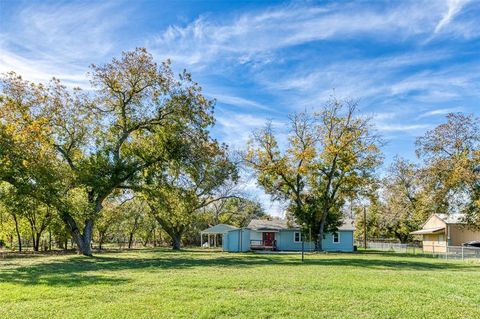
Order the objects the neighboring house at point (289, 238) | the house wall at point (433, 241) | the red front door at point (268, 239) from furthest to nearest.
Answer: the red front door at point (268, 239), the neighboring house at point (289, 238), the house wall at point (433, 241)

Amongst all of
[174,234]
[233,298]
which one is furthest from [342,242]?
[233,298]

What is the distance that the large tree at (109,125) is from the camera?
24.4 m

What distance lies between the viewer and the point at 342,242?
4316 cm

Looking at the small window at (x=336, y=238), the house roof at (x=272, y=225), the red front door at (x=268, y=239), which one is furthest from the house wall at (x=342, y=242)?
the red front door at (x=268, y=239)

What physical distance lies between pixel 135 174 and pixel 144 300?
1947 cm

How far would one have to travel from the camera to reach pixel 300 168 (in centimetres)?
3775

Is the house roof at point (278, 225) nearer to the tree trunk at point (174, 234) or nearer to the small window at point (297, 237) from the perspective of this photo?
the small window at point (297, 237)

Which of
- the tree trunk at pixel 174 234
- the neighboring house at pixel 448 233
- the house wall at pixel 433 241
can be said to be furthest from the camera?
the tree trunk at pixel 174 234

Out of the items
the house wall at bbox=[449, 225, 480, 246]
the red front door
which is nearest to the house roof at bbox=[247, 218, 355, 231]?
the red front door

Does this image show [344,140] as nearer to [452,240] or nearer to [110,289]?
[452,240]

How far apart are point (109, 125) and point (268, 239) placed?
22.4 metres

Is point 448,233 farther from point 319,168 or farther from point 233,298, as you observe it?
point 233,298

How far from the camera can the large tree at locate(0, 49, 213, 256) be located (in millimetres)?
24375

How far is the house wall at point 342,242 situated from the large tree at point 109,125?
73.7 feet
